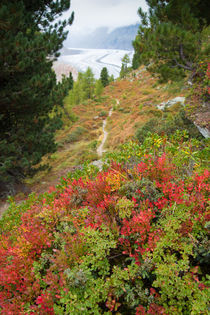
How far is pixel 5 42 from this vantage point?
Answer: 5.96 meters

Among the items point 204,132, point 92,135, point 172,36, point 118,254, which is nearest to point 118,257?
point 118,254

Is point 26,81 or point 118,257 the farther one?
point 26,81

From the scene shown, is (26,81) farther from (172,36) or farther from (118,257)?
(118,257)

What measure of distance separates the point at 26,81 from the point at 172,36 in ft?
21.6

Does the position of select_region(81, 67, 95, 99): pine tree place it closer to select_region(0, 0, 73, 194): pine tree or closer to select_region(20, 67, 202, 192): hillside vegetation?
select_region(20, 67, 202, 192): hillside vegetation

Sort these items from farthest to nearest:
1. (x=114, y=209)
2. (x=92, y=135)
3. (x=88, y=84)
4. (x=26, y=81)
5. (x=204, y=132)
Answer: (x=88, y=84), (x=92, y=135), (x=26, y=81), (x=204, y=132), (x=114, y=209)

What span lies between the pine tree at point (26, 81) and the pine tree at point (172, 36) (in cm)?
395

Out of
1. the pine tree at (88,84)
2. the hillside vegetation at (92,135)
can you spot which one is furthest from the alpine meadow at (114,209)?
the pine tree at (88,84)

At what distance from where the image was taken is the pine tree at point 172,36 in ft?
26.1

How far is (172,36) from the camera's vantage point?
26.1ft

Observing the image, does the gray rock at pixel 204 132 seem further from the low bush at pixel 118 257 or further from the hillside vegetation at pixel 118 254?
the low bush at pixel 118 257

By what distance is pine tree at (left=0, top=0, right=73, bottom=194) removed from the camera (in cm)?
625

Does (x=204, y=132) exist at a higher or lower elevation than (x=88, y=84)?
lower

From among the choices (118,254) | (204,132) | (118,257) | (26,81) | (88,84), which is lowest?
(118,257)
